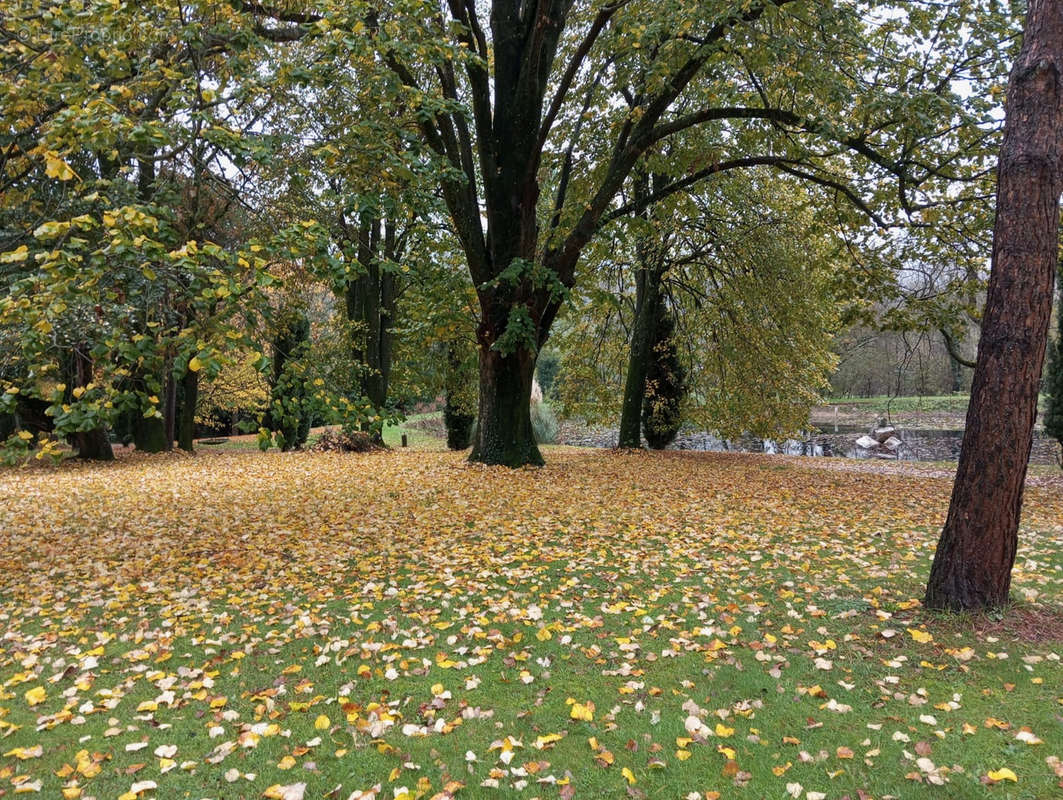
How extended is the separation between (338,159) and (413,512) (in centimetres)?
419

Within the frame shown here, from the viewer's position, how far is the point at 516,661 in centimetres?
394

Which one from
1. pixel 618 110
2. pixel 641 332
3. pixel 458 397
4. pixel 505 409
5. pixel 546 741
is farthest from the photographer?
pixel 458 397

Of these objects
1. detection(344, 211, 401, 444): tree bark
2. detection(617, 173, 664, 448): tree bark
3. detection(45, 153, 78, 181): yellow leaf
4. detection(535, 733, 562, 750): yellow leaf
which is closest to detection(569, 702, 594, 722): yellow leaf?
detection(535, 733, 562, 750): yellow leaf

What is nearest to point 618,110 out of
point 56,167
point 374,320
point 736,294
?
point 736,294

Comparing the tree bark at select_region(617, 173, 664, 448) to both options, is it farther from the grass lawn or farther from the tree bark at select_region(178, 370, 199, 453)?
the tree bark at select_region(178, 370, 199, 453)

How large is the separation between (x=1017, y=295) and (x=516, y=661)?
3.86m

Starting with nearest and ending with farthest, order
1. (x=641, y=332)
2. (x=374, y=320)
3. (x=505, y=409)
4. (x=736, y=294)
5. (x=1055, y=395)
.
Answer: (x=505, y=409)
(x=736, y=294)
(x=1055, y=395)
(x=641, y=332)
(x=374, y=320)

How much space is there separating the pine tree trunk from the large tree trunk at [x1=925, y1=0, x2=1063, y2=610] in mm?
7345

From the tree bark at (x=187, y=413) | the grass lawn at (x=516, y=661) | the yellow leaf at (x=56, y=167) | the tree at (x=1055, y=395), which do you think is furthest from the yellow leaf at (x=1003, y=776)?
the tree bark at (x=187, y=413)

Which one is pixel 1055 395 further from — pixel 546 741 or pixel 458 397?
pixel 546 741

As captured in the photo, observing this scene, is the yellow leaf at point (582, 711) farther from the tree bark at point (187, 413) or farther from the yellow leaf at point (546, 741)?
the tree bark at point (187, 413)

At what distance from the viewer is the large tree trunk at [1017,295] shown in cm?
388

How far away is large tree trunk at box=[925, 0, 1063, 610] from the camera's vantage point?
153 inches

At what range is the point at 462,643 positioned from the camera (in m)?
4.20
